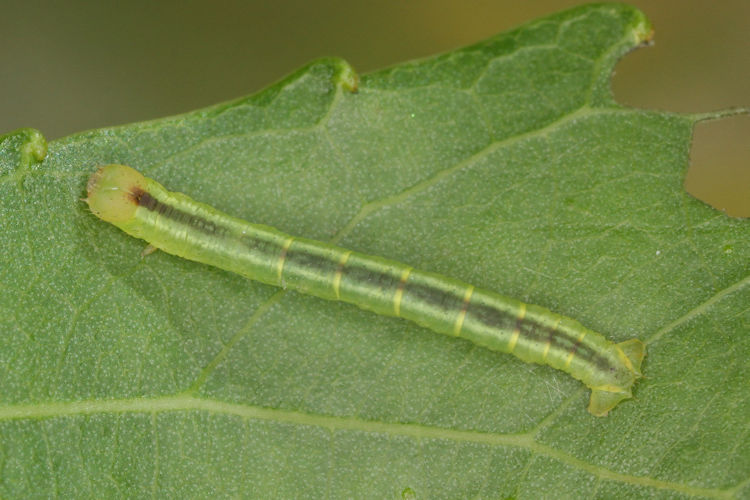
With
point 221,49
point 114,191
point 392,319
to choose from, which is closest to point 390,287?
point 392,319

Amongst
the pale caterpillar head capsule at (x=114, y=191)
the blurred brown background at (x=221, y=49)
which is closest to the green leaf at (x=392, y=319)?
the pale caterpillar head capsule at (x=114, y=191)

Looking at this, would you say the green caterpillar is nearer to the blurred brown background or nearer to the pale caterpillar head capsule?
the pale caterpillar head capsule

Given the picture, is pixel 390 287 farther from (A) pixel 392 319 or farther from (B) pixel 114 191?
(B) pixel 114 191

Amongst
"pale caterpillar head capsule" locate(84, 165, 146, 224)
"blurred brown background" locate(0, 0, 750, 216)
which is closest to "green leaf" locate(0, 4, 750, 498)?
"pale caterpillar head capsule" locate(84, 165, 146, 224)

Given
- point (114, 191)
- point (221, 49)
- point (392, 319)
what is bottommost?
point (392, 319)

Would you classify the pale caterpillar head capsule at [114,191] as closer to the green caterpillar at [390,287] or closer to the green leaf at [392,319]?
the green caterpillar at [390,287]
